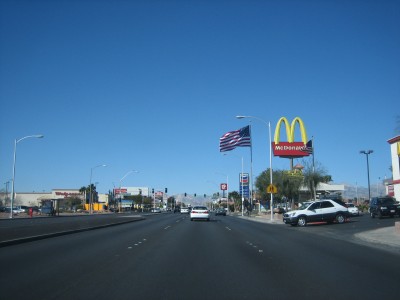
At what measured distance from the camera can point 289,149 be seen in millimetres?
70125

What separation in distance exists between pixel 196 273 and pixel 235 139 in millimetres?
50710

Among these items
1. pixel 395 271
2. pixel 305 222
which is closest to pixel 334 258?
pixel 395 271

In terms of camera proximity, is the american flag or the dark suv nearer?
the dark suv

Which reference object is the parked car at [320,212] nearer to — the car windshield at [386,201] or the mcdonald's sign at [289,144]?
the car windshield at [386,201]

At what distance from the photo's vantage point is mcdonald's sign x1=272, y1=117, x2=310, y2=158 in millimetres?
69812

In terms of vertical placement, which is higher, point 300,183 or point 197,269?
point 300,183

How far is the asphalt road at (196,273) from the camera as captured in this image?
888 centimetres

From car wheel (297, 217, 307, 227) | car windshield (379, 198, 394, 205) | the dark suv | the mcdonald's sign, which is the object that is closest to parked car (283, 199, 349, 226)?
car wheel (297, 217, 307, 227)

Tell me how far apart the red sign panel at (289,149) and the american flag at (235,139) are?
1032cm

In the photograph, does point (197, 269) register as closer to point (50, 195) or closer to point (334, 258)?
point (334, 258)

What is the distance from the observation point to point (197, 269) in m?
12.1

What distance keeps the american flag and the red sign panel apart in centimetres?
1032

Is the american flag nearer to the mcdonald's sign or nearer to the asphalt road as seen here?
the mcdonald's sign

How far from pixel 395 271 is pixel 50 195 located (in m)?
173
